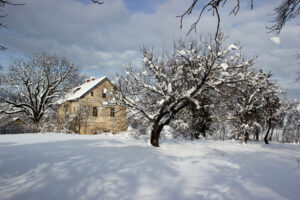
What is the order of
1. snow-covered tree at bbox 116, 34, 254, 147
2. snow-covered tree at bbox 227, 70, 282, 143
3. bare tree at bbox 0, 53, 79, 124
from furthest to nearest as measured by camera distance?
bare tree at bbox 0, 53, 79, 124 → snow-covered tree at bbox 227, 70, 282, 143 → snow-covered tree at bbox 116, 34, 254, 147

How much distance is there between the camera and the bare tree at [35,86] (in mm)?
21109

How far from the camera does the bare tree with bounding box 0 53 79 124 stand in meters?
21.1

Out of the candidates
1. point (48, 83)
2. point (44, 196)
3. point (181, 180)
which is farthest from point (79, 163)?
point (48, 83)

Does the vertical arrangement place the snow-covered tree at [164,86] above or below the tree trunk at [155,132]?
above

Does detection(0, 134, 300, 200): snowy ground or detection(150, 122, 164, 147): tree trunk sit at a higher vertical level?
detection(150, 122, 164, 147): tree trunk

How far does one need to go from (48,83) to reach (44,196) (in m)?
23.2

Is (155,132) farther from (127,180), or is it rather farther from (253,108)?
(253,108)

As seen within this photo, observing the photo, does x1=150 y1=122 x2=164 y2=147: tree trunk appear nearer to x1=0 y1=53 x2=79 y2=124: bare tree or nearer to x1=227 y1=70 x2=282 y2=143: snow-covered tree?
x1=227 y1=70 x2=282 y2=143: snow-covered tree

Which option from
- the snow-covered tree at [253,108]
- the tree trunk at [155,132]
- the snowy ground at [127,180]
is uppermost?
the snow-covered tree at [253,108]

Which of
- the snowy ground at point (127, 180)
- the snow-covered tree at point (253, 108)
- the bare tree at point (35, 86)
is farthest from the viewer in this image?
the bare tree at point (35, 86)

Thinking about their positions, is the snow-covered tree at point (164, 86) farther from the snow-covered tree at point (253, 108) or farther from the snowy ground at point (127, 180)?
the snow-covered tree at point (253, 108)

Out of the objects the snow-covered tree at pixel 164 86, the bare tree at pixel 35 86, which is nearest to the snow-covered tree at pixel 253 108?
the snow-covered tree at pixel 164 86

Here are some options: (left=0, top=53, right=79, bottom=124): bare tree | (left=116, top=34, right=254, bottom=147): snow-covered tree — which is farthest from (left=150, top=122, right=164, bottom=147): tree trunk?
(left=0, top=53, right=79, bottom=124): bare tree

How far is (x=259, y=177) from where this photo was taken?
4.44 m
